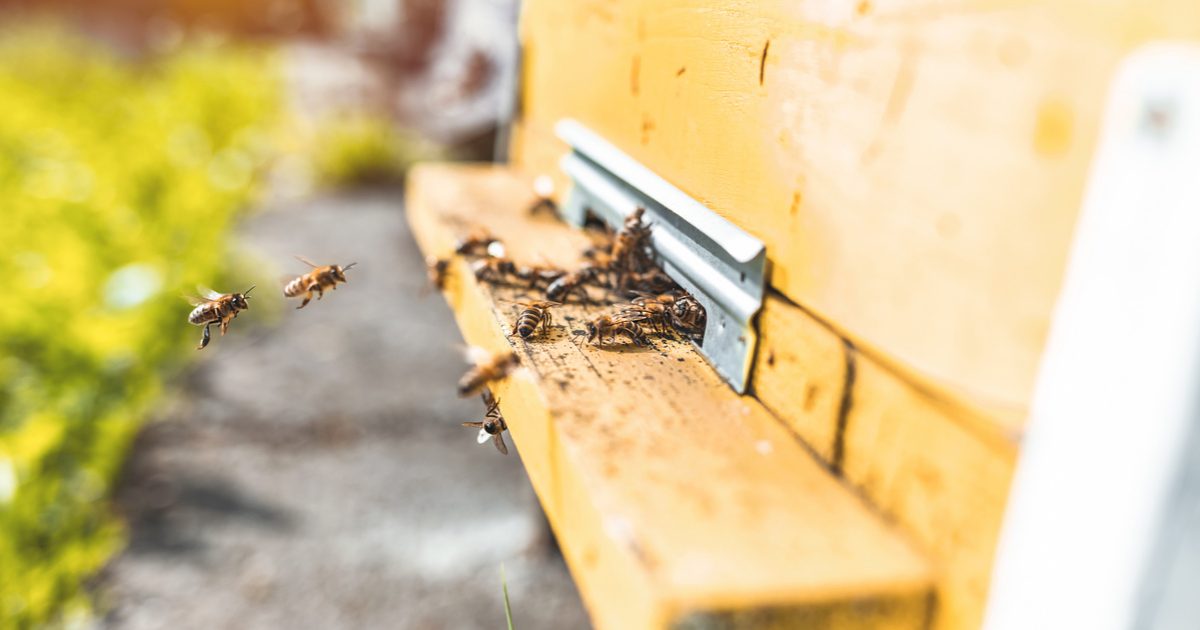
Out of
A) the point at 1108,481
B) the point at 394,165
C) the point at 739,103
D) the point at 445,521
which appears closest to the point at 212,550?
the point at 445,521

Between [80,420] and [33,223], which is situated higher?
[33,223]

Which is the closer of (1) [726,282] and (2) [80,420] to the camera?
(1) [726,282]

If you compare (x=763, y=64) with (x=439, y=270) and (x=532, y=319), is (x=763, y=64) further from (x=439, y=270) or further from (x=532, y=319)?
(x=439, y=270)

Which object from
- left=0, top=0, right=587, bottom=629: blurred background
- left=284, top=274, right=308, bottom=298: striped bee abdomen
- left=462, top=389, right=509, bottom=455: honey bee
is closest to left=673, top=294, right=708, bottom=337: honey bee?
left=462, top=389, right=509, bottom=455: honey bee

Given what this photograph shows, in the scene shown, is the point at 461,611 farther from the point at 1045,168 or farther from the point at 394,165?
the point at 394,165

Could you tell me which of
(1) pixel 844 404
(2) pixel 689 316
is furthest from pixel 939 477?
(2) pixel 689 316

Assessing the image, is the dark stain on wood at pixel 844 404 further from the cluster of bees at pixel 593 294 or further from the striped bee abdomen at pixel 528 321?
the striped bee abdomen at pixel 528 321

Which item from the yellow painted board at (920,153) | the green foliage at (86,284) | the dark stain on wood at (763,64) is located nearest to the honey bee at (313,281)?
the yellow painted board at (920,153)
